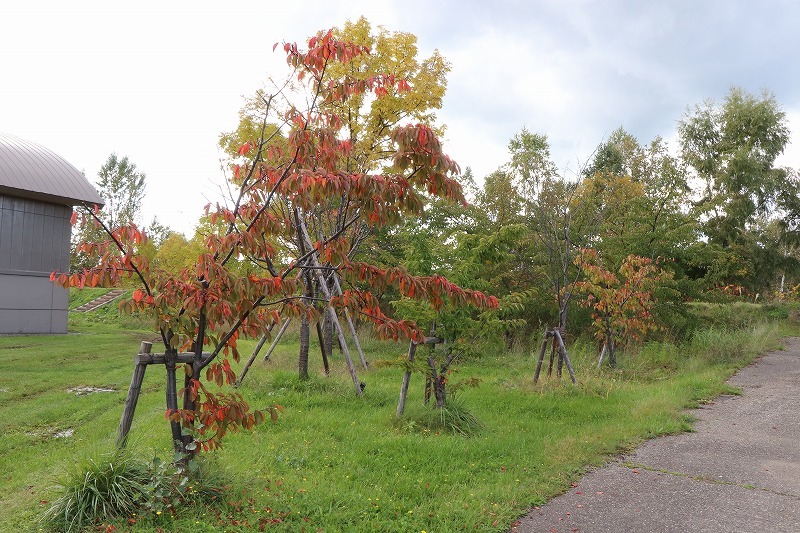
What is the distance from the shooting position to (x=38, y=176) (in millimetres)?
16953

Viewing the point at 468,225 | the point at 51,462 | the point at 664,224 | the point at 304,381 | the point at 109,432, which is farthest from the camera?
the point at 468,225

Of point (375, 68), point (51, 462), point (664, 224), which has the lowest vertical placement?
point (51, 462)

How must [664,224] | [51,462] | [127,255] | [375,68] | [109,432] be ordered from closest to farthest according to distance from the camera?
[127,255]
[51,462]
[109,432]
[375,68]
[664,224]

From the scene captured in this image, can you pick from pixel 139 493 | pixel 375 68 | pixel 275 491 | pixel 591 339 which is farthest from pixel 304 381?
pixel 591 339

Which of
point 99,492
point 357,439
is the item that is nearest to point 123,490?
point 99,492

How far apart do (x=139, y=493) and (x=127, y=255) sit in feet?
5.11

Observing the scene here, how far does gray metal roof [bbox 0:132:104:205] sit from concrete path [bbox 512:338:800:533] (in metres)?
15.4

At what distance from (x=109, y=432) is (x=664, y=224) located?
13339 millimetres

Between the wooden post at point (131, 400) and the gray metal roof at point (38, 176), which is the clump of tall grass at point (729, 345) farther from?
the gray metal roof at point (38, 176)

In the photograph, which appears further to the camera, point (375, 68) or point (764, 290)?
point (764, 290)

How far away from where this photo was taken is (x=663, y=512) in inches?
181

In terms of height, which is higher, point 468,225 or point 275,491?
point 468,225

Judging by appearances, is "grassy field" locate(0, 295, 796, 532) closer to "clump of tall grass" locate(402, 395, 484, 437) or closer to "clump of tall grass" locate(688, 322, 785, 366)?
"clump of tall grass" locate(402, 395, 484, 437)

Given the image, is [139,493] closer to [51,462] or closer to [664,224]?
[51,462]
